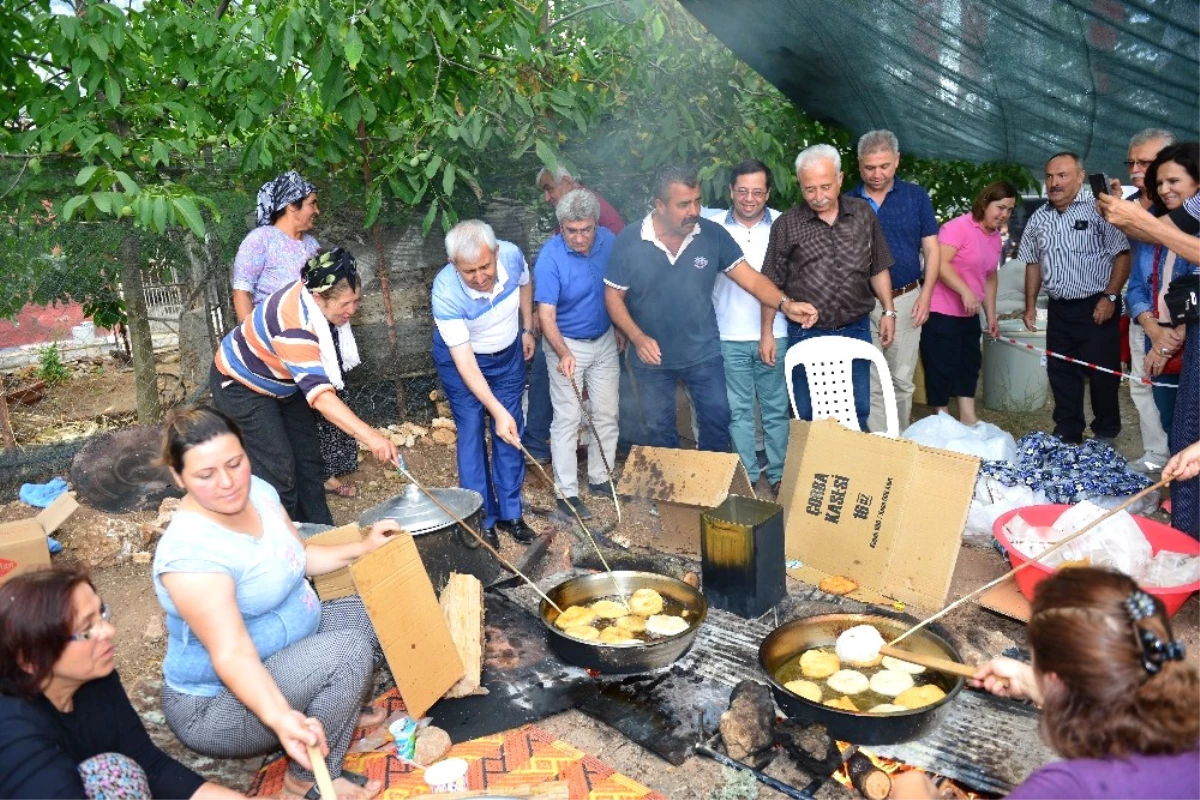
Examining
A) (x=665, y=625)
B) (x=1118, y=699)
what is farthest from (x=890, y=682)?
(x=1118, y=699)

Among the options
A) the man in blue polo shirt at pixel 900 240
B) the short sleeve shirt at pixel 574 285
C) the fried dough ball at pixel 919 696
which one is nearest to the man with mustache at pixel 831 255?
the man in blue polo shirt at pixel 900 240

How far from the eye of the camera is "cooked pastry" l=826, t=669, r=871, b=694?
145 inches

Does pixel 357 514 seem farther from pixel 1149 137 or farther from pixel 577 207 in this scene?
pixel 1149 137

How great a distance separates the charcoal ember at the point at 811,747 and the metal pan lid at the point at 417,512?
2.01 meters

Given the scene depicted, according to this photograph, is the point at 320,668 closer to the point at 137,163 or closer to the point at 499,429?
the point at 499,429

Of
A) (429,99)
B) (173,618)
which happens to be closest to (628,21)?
(429,99)

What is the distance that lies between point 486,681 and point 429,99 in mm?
3962

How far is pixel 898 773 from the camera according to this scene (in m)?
3.17

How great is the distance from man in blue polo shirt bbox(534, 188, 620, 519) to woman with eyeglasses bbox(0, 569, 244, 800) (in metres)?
3.06

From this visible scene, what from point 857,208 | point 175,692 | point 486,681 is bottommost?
point 486,681

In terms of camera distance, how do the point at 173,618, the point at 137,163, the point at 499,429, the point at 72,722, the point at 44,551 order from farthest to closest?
the point at 137,163
the point at 499,429
the point at 44,551
the point at 173,618
the point at 72,722

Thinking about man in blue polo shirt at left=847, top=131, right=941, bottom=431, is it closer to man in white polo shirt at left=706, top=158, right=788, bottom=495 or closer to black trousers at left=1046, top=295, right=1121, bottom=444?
man in white polo shirt at left=706, top=158, right=788, bottom=495

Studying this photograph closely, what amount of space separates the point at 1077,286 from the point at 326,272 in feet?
18.0

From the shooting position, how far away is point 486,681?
4.19 metres
